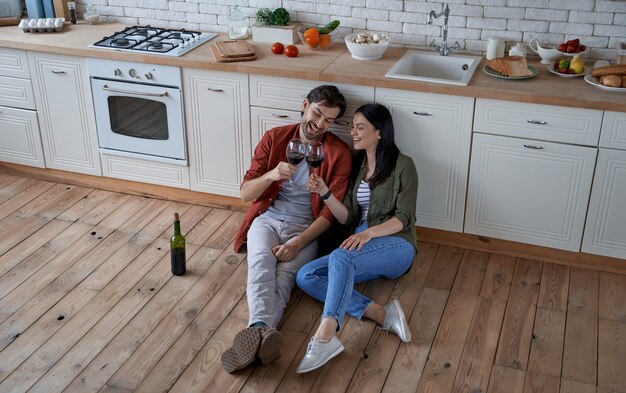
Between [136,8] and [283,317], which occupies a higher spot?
[136,8]

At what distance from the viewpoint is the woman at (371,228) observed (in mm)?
3445

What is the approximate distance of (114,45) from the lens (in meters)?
4.40

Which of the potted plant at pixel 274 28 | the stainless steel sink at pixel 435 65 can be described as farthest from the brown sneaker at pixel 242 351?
the potted plant at pixel 274 28

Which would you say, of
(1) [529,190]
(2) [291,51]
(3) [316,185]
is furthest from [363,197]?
(2) [291,51]

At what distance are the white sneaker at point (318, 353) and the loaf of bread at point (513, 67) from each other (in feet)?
5.24

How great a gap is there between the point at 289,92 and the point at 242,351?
4.88ft

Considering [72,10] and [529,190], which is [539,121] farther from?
[72,10]

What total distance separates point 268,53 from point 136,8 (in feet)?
3.73

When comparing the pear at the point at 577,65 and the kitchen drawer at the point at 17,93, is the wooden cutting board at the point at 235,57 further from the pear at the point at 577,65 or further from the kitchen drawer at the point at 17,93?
the pear at the point at 577,65

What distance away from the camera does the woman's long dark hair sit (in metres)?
3.74

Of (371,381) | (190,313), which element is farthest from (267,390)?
(190,313)

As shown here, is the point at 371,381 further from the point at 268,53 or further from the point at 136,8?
the point at 136,8

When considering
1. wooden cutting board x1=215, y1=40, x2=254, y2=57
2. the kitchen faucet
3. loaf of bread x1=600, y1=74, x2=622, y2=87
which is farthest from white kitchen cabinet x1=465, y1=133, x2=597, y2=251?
wooden cutting board x1=215, y1=40, x2=254, y2=57

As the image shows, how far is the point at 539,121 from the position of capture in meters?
3.72
